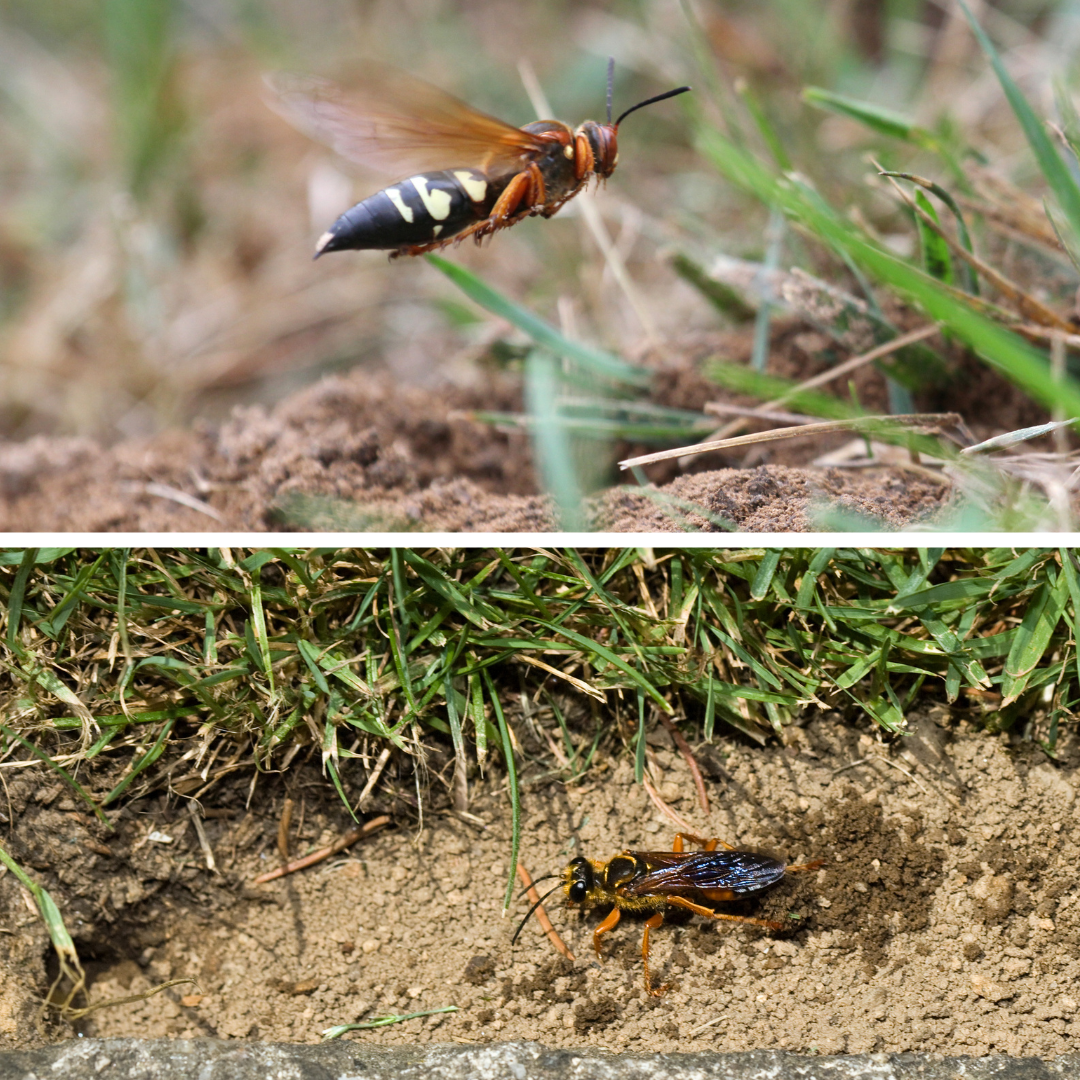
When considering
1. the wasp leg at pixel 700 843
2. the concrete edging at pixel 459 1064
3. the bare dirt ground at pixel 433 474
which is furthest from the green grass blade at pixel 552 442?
the concrete edging at pixel 459 1064

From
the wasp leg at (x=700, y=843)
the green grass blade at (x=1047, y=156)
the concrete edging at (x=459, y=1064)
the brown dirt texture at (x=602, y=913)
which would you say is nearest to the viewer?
the green grass blade at (x=1047, y=156)

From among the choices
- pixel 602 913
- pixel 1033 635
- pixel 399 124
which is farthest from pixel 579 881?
pixel 399 124

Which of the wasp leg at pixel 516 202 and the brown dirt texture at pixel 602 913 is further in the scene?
the brown dirt texture at pixel 602 913

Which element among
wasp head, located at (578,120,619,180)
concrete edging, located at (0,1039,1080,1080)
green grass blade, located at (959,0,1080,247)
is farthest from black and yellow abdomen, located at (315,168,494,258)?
concrete edging, located at (0,1039,1080,1080)

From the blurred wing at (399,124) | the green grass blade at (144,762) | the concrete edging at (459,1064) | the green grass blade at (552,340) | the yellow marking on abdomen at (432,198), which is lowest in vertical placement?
the concrete edging at (459,1064)

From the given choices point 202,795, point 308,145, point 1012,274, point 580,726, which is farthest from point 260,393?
point 1012,274

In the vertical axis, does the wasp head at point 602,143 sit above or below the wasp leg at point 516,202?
above

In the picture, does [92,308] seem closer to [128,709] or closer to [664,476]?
[128,709]

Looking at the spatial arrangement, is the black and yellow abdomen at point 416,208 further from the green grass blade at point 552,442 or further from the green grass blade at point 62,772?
the green grass blade at point 62,772
